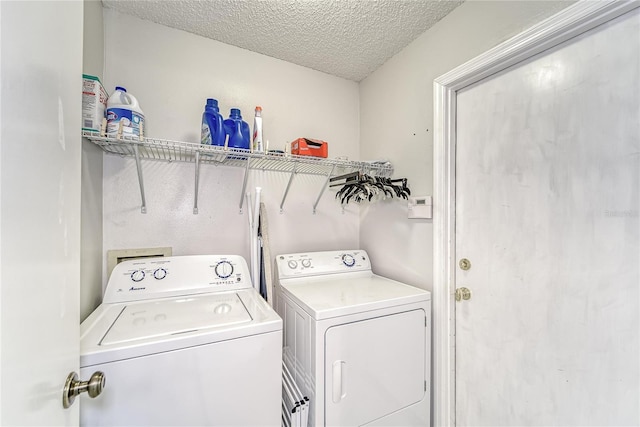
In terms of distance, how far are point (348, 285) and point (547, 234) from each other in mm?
1074

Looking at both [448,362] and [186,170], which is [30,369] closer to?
[186,170]

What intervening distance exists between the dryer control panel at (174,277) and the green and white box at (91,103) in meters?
0.73

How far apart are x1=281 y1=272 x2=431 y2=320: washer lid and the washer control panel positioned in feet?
0.16

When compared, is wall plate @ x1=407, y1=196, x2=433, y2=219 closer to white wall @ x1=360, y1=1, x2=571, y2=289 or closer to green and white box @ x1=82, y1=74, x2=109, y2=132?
white wall @ x1=360, y1=1, x2=571, y2=289

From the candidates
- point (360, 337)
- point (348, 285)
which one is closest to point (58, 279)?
point (360, 337)

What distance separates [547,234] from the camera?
1149mm

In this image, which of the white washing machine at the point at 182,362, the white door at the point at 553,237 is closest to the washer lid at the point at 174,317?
the white washing machine at the point at 182,362

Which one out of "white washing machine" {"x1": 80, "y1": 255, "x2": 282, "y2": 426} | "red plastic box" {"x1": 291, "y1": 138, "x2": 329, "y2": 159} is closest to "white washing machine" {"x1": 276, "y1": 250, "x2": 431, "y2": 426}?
"white washing machine" {"x1": 80, "y1": 255, "x2": 282, "y2": 426}

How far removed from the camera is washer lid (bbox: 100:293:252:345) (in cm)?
98

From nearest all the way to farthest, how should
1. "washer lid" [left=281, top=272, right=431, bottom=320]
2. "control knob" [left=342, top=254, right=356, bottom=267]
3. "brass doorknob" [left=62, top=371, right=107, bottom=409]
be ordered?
"brass doorknob" [left=62, top=371, right=107, bottom=409], "washer lid" [left=281, top=272, right=431, bottom=320], "control knob" [left=342, top=254, right=356, bottom=267]

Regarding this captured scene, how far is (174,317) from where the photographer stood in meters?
1.13

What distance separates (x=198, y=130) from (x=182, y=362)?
1.40 metres

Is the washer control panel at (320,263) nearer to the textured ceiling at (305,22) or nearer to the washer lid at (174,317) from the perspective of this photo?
the washer lid at (174,317)

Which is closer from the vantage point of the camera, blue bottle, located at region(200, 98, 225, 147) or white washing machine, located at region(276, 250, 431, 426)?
white washing machine, located at region(276, 250, 431, 426)
